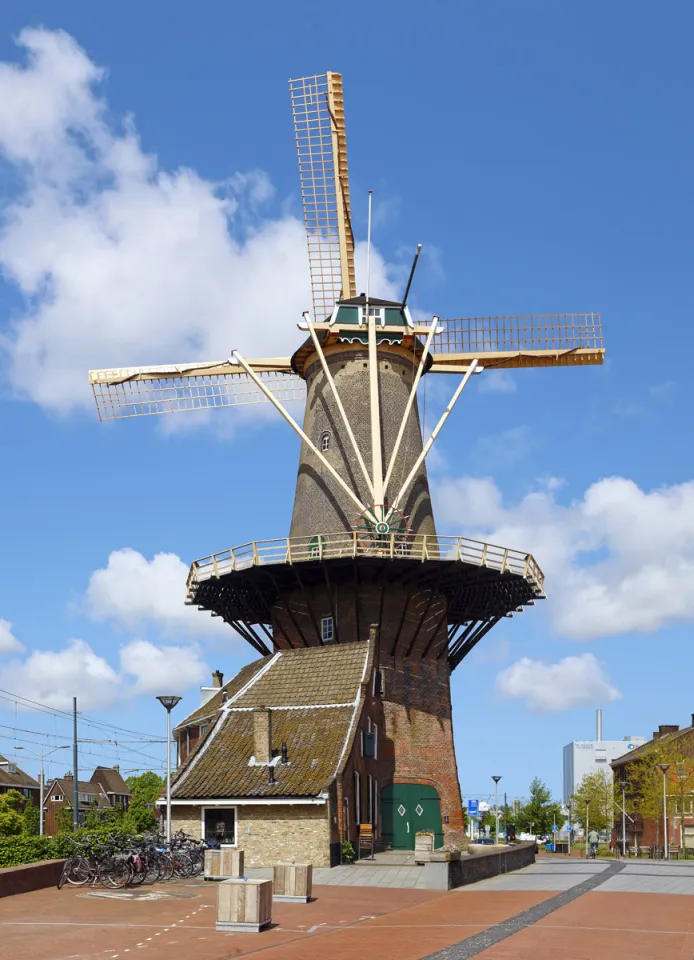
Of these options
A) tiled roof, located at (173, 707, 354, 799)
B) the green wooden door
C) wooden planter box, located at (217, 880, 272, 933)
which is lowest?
the green wooden door

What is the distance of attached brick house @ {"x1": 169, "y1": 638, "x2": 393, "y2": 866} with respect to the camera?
28656 mm

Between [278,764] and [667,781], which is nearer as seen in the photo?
[278,764]

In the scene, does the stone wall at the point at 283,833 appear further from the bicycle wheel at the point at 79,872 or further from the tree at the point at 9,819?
the tree at the point at 9,819

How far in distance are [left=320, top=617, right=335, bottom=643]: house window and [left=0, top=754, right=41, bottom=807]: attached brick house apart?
213ft

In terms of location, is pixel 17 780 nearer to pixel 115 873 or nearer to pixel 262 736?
pixel 262 736

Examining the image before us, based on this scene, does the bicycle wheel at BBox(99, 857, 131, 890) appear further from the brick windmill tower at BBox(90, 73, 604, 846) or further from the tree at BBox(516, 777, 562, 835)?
the tree at BBox(516, 777, 562, 835)

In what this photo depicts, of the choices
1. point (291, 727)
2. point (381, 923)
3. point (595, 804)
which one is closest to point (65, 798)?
point (595, 804)

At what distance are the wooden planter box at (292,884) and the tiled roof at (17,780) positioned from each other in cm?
7718

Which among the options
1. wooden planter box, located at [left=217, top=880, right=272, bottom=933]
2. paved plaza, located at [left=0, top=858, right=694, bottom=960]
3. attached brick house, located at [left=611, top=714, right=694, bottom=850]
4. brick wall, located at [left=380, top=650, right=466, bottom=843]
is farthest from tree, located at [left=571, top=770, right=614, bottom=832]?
wooden planter box, located at [left=217, top=880, right=272, bottom=933]

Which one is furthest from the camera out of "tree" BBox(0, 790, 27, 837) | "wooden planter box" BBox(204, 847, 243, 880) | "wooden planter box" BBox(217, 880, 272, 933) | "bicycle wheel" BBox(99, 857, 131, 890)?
"tree" BBox(0, 790, 27, 837)

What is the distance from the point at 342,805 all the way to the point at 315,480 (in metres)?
12.9

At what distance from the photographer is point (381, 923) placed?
1775 cm

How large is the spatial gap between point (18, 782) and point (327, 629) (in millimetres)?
71410

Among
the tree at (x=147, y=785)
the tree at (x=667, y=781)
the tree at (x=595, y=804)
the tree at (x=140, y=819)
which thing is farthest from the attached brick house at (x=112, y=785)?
the tree at (x=667, y=781)
